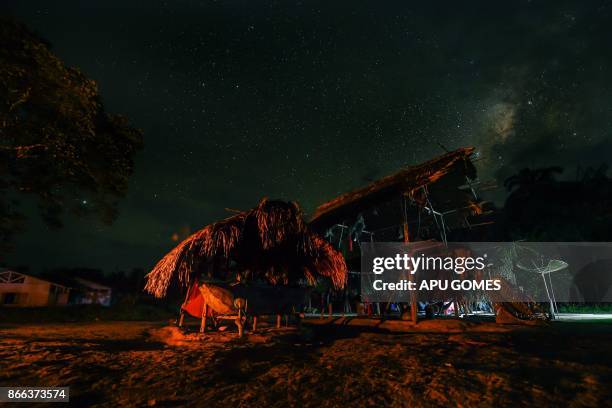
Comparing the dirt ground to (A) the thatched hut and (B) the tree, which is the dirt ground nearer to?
(A) the thatched hut

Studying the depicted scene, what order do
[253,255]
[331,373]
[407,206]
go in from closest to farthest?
[331,373], [253,255], [407,206]

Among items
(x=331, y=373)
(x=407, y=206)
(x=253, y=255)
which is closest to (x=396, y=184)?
(x=407, y=206)

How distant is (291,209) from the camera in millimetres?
8367

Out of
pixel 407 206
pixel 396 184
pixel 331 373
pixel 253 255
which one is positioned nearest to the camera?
pixel 331 373

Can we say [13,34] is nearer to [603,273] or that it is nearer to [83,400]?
[83,400]

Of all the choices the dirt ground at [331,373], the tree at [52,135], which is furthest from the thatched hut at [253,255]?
the tree at [52,135]

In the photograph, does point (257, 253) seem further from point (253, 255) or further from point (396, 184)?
point (396, 184)

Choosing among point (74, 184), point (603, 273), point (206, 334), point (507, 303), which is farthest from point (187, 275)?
point (603, 273)

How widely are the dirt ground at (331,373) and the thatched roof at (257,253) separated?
Result: 197 cm

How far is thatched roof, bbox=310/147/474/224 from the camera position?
9.39 metres

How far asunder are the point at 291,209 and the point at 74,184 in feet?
31.4

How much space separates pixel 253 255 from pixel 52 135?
7951 millimetres

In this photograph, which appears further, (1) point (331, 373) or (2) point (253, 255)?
(2) point (253, 255)

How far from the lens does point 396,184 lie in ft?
35.1
